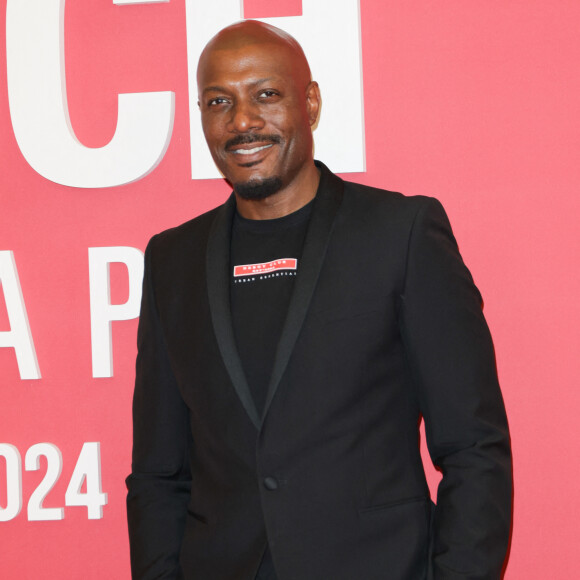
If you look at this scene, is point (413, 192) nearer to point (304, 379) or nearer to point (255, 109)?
point (255, 109)

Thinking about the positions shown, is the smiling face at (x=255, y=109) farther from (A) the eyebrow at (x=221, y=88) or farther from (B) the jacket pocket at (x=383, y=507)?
(B) the jacket pocket at (x=383, y=507)

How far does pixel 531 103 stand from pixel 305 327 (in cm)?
101

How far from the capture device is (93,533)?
8.14ft

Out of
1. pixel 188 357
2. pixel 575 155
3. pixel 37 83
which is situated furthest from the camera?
pixel 37 83

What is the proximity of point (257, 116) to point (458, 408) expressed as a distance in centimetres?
81

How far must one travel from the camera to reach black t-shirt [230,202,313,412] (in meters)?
1.81

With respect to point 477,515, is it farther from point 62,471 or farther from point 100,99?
point 100,99

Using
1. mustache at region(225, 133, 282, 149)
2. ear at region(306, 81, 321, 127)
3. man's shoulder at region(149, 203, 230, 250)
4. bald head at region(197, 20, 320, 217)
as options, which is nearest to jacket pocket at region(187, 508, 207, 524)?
man's shoulder at region(149, 203, 230, 250)

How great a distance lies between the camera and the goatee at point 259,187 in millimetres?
1897

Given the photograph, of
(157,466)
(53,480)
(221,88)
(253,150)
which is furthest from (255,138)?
(53,480)

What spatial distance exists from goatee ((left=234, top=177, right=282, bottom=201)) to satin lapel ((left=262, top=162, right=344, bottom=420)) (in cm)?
10

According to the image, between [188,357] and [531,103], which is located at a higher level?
[531,103]

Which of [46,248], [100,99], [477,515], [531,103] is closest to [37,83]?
[100,99]

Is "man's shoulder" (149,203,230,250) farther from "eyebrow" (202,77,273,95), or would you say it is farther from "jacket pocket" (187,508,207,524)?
"jacket pocket" (187,508,207,524)
